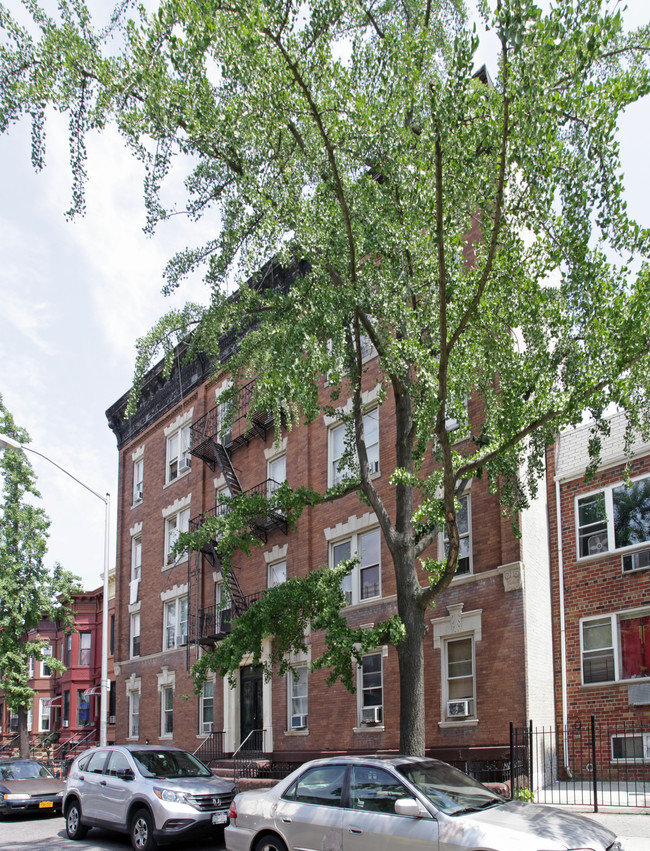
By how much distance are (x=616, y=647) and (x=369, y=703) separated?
6.23m

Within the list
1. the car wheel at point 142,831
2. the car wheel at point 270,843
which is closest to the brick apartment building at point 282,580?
the car wheel at point 142,831

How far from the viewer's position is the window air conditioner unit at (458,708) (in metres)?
17.5

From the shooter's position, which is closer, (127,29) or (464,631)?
(127,29)

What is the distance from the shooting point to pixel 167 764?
14.3 metres

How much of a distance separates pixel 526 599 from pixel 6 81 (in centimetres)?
1282

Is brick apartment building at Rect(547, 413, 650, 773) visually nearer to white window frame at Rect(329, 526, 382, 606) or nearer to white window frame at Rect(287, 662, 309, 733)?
white window frame at Rect(329, 526, 382, 606)

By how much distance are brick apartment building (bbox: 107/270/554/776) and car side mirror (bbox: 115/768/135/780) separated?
363cm

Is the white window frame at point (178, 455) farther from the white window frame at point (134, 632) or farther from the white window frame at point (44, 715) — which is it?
the white window frame at point (44, 715)

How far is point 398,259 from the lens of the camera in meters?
11.9

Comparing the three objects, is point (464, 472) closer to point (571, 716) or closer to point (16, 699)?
point (571, 716)

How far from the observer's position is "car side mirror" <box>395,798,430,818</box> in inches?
336

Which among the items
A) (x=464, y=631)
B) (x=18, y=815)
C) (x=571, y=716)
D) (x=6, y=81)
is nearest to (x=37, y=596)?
(x=18, y=815)

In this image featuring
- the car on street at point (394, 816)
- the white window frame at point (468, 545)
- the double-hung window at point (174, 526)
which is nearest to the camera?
the car on street at point (394, 816)

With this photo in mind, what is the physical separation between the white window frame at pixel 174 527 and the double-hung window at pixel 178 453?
1392 millimetres
